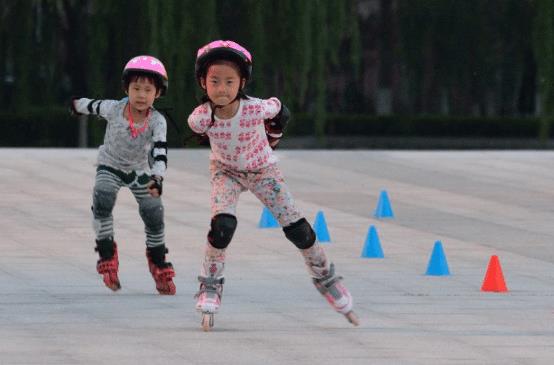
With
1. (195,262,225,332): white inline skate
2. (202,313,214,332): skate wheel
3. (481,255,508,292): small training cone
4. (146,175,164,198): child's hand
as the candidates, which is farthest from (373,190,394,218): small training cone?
(202,313,214,332): skate wheel

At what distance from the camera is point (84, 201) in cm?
1514

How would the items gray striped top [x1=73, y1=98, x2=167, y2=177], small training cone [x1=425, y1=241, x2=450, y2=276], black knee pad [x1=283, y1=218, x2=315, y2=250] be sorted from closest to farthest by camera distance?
black knee pad [x1=283, y1=218, x2=315, y2=250] < gray striped top [x1=73, y1=98, x2=167, y2=177] < small training cone [x1=425, y1=241, x2=450, y2=276]

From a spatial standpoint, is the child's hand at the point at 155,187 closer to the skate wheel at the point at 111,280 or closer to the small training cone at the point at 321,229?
the skate wheel at the point at 111,280

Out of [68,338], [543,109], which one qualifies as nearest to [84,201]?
[68,338]

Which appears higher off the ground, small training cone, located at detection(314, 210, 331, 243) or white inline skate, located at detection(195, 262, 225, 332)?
white inline skate, located at detection(195, 262, 225, 332)

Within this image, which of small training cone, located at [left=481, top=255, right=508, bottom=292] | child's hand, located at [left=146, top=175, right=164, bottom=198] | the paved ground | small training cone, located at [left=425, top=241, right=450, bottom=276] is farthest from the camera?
small training cone, located at [left=425, top=241, right=450, bottom=276]

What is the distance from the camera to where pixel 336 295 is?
8305mm

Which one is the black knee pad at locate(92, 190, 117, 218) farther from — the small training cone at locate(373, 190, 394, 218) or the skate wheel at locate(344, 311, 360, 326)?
the small training cone at locate(373, 190, 394, 218)

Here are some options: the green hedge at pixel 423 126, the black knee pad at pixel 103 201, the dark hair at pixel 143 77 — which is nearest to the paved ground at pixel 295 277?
the black knee pad at pixel 103 201

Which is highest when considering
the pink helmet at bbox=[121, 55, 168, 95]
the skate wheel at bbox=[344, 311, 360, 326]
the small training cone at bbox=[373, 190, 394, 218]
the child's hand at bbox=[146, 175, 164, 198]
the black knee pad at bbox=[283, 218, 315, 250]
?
the pink helmet at bbox=[121, 55, 168, 95]

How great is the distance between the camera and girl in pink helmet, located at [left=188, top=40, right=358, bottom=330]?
8.24 metres

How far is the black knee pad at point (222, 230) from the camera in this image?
8.19 metres

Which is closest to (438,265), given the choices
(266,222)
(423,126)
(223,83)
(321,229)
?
(321,229)

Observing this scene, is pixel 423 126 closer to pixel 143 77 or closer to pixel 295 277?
pixel 295 277
